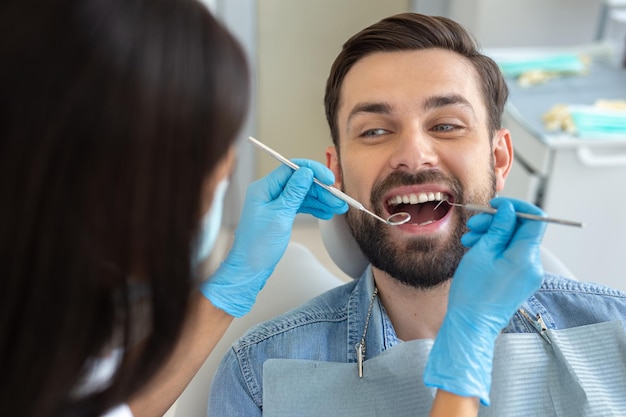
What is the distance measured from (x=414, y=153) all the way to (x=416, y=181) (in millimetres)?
53

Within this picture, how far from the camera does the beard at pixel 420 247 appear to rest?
3.99ft

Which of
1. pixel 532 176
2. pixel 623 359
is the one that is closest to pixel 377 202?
pixel 623 359

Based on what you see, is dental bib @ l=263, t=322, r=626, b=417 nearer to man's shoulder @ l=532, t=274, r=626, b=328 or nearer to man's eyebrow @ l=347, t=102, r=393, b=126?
man's shoulder @ l=532, t=274, r=626, b=328

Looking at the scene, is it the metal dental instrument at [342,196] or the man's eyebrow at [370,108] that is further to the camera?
the man's eyebrow at [370,108]

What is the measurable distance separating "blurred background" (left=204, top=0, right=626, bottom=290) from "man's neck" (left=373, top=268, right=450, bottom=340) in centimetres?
105

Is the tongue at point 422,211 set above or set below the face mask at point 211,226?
below

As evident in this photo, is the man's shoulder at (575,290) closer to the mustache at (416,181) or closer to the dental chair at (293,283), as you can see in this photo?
the dental chair at (293,283)

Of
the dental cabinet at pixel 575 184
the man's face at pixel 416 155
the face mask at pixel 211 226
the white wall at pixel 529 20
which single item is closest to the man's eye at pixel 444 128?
the man's face at pixel 416 155

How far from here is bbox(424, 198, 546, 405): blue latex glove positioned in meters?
0.97

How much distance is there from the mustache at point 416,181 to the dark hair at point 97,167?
1.83 feet

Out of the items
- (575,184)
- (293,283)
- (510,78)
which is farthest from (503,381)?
(510,78)

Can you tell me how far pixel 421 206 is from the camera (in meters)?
1.32

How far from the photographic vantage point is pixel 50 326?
666 mm

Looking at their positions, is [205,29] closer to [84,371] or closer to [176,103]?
[176,103]
